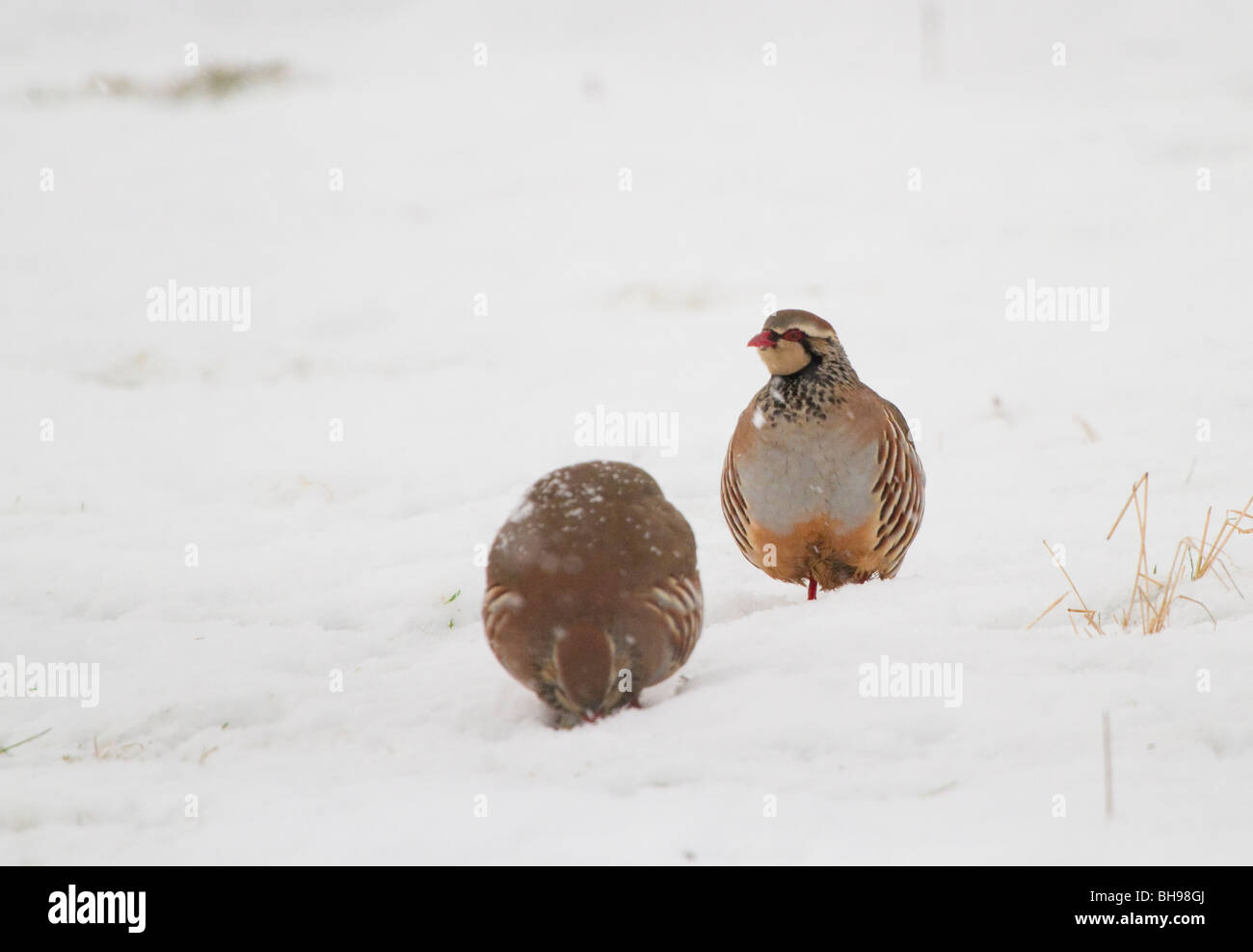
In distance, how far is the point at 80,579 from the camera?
395cm

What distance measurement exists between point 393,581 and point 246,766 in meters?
1.34

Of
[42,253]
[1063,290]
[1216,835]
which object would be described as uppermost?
[42,253]

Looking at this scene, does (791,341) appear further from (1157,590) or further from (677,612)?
(1157,590)

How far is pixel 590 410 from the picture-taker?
634 centimetres

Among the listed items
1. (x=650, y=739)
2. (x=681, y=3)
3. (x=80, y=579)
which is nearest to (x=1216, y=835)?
(x=650, y=739)

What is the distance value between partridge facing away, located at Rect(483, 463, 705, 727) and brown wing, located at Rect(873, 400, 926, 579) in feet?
2.87

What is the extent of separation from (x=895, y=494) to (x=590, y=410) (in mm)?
3056

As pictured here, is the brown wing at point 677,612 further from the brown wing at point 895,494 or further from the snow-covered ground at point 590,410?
the brown wing at point 895,494

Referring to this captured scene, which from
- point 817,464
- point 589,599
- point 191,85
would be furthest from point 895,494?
point 191,85

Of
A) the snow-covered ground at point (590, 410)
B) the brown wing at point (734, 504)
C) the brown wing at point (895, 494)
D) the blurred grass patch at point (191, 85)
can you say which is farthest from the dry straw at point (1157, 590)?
the blurred grass patch at point (191, 85)

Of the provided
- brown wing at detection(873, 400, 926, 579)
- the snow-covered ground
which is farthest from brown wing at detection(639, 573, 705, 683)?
brown wing at detection(873, 400, 926, 579)

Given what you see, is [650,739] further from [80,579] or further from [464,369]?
[464,369]

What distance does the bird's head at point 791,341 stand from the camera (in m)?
3.42

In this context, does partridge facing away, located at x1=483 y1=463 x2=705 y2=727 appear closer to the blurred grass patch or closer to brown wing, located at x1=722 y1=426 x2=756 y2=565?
brown wing, located at x1=722 y1=426 x2=756 y2=565
